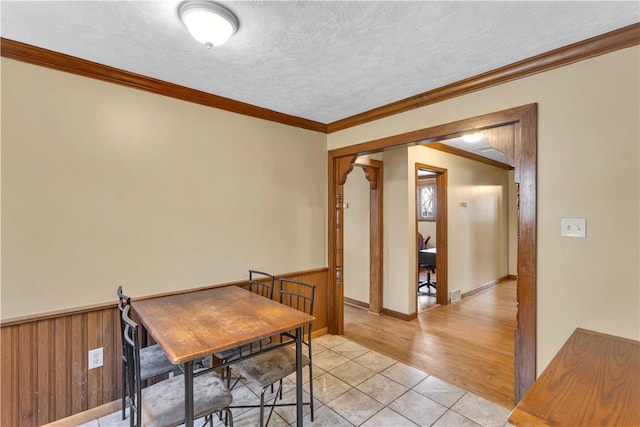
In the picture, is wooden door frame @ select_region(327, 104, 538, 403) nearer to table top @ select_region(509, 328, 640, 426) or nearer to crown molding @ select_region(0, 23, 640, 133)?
crown molding @ select_region(0, 23, 640, 133)

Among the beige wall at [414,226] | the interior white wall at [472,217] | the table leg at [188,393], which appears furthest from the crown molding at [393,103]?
the table leg at [188,393]

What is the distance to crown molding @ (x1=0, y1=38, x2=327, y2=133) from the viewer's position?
1787mm

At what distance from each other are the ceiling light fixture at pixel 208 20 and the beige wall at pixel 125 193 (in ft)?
3.28

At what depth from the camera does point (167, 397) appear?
148cm

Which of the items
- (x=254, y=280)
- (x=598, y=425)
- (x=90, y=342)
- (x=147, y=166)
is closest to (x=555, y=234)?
(x=598, y=425)

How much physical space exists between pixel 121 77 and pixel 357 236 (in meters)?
3.34

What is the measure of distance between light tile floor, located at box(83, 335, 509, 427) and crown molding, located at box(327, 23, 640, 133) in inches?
90.2

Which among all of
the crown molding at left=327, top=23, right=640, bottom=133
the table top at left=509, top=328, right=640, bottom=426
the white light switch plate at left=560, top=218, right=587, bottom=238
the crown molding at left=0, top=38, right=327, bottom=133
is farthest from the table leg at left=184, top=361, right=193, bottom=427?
the crown molding at left=327, top=23, right=640, bottom=133

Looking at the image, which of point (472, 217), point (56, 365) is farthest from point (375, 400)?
point (472, 217)

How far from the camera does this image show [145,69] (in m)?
2.09

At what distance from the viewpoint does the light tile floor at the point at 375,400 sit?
6.55 ft

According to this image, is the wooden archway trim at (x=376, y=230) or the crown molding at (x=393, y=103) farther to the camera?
the wooden archway trim at (x=376, y=230)

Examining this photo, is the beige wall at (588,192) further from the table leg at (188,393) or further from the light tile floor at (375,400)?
the table leg at (188,393)

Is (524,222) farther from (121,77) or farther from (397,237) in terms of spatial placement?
(121,77)
